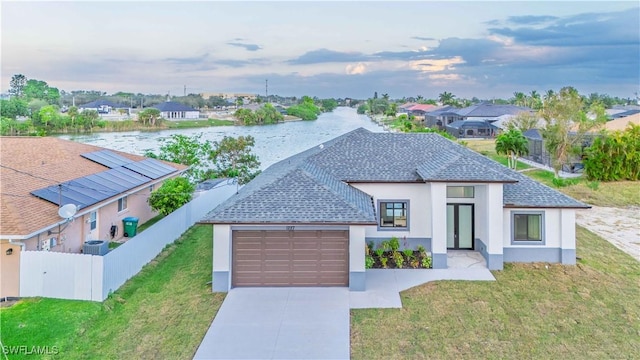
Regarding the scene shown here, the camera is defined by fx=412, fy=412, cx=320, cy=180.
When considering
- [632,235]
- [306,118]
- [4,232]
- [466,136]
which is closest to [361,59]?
[466,136]

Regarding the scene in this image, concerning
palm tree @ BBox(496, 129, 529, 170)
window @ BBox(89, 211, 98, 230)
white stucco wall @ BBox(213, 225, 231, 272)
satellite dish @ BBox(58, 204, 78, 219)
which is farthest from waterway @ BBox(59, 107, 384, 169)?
white stucco wall @ BBox(213, 225, 231, 272)

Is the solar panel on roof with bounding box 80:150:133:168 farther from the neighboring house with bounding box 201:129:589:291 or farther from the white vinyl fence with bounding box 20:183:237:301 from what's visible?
the white vinyl fence with bounding box 20:183:237:301

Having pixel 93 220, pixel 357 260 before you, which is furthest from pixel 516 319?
pixel 93 220

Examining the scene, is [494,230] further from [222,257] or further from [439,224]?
[222,257]

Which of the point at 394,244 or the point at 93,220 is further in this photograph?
the point at 93,220

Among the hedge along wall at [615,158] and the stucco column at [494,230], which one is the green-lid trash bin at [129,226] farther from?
the hedge along wall at [615,158]

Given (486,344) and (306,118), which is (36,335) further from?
(306,118)
